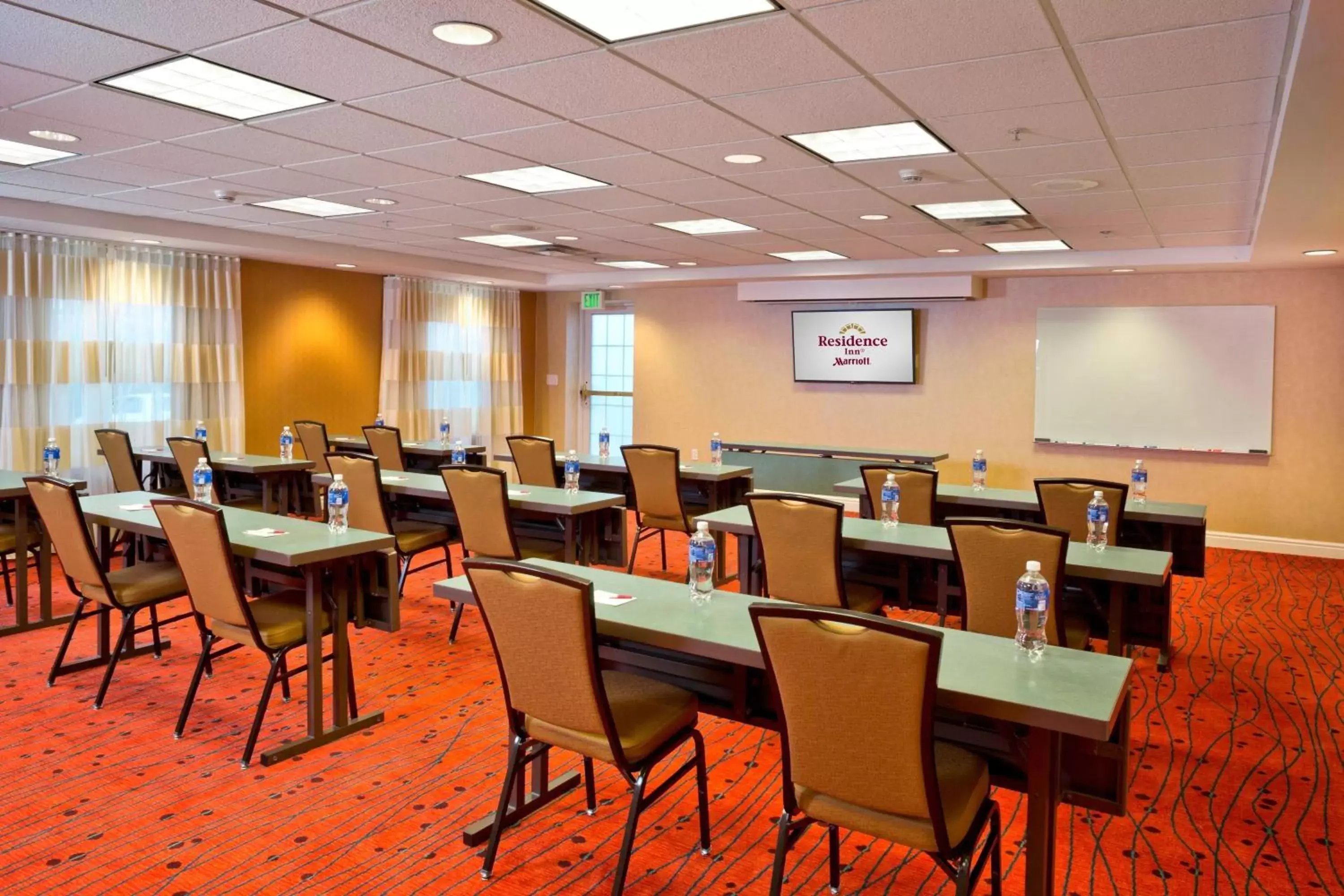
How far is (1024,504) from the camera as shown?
512 cm

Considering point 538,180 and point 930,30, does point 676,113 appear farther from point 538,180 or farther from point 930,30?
point 538,180

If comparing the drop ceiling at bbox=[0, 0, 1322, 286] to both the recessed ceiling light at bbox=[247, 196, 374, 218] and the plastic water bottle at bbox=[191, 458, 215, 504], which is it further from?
the plastic water bottle at bbox=[191, 458, 215, 504]

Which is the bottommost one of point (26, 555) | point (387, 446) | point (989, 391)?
point (26, 555)

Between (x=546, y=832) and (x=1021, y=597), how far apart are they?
64.1 inches

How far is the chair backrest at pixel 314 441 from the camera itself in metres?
7.54

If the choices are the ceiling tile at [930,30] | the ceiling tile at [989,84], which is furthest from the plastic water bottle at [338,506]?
the ceiling tile at [989,84]

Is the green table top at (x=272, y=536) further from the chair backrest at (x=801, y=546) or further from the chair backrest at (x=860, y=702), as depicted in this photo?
the chair backrest at (x=860, y=702)

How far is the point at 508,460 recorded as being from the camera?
10961 mm

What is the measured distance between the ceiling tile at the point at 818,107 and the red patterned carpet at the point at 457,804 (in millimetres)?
2522

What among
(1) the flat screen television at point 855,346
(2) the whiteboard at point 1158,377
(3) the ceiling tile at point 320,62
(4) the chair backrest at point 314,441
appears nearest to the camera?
(3) the ceiling tile at point 320,62

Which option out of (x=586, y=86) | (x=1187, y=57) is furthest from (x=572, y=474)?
(x=1187, y=57)

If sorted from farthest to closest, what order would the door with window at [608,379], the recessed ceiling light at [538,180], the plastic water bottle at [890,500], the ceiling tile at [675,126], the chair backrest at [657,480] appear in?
the door with window at [608,379], the chair backrest at [657,480], the recessed ceiling light at [538,180], the plastic water bottle at [890,500], the ceiling tile at [675,126]

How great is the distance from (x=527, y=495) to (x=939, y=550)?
227 centimetres

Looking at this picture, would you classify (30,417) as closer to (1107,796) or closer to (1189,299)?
(1107,796)
